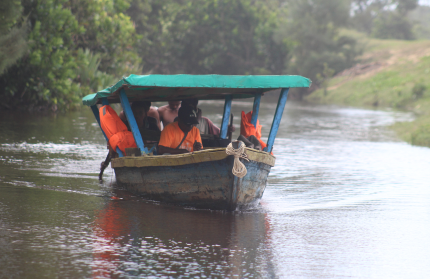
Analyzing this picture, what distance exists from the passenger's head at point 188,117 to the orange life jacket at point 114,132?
3.59ft

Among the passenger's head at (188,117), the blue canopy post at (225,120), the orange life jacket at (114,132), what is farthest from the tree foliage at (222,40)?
the passenger's head at (188,117)

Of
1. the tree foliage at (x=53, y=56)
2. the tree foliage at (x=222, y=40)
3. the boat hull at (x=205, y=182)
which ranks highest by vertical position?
the tree foliage at (x=222, y=40)

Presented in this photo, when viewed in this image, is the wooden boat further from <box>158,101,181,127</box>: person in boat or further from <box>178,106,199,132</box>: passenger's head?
<box>158,101,181,127</box>: person in boat

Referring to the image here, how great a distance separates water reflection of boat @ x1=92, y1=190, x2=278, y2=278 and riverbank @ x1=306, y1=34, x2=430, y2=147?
2407cm

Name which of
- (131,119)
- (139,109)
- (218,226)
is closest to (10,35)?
(139,109)

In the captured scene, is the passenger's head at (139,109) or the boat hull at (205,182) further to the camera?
the passenger's head at (139,109)

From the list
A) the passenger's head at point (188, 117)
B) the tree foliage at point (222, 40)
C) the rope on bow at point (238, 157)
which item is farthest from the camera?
the tree foliage at point (222, 40)

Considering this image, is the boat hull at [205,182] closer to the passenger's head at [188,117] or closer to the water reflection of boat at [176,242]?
the water reflection of boat at [176,242]

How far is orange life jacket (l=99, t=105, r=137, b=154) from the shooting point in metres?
8.38

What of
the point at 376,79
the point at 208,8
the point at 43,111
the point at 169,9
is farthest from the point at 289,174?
the point at 208,8

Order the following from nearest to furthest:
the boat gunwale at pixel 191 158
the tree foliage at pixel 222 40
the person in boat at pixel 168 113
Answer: the boat gunwale at pixel 191 158
the person in boat at pixel 168 113
the tree foliage at pixel 222 40

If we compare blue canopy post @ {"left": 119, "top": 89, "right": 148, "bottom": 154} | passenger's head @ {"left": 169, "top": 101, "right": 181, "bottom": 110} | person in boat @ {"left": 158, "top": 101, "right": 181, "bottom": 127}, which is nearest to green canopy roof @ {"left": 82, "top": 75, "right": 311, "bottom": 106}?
blue canopy post @ {"left": 119, "top": 89, "right": 148, "bottom": 154}

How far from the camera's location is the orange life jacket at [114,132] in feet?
27.5

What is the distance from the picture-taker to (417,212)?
25.4 feet
